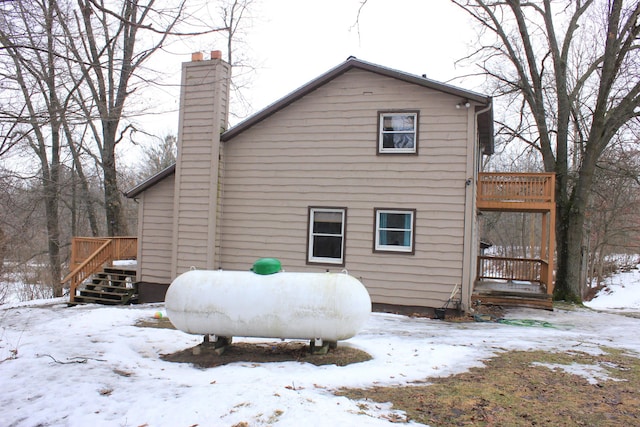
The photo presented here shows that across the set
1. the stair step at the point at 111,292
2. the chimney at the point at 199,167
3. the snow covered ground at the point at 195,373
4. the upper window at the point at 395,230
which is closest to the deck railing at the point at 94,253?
the stair step at the point at 111,292

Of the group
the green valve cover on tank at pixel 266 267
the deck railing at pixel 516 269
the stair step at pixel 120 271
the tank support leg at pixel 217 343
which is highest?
the green valve cover on tank at pixel 266 267

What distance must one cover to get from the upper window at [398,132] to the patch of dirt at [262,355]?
655 centimetres

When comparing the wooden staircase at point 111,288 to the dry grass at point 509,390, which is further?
the wooden staircase at point 111,288

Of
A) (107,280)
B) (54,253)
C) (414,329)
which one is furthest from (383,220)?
(54,253)

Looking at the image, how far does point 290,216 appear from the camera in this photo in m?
13.1

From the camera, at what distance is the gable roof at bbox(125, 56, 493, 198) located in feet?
38.5

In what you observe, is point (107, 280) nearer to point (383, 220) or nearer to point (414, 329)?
point (383, 220)

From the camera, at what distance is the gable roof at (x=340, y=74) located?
38.5 feet

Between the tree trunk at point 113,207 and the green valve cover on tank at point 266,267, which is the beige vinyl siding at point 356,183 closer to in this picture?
the green valve cover on tank at point 266,267

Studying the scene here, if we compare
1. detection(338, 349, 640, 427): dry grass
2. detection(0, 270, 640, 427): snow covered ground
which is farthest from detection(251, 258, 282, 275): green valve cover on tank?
detection(338, 349, 640, 427): dry grass

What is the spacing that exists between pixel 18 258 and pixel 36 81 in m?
14.1

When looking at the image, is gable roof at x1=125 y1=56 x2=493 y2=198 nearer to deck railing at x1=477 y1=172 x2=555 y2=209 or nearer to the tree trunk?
deck railing at x1=477 y1=172 x2=555 y2=209

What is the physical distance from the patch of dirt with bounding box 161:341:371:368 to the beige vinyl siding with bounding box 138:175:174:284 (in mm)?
7588

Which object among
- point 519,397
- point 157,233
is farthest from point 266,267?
point 157,233
